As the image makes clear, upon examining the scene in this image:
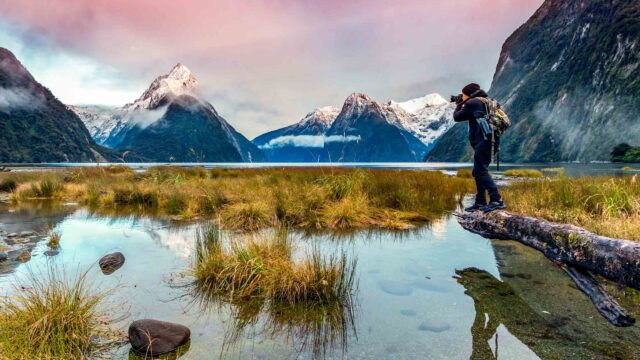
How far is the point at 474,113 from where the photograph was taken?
22.6 ft

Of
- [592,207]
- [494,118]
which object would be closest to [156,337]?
[494,118]

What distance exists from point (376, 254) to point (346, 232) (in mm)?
2187

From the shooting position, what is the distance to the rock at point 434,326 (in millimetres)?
3787

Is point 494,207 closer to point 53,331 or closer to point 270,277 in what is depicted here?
point 270,277

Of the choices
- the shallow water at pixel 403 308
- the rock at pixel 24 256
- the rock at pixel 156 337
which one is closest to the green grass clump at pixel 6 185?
the shallow water at pixel 403 308

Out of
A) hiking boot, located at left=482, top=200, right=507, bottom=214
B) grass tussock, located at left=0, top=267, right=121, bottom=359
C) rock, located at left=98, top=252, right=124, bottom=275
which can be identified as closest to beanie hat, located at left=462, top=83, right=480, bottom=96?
hiking boot, located at left=482, top=200, right=507, bottom=214

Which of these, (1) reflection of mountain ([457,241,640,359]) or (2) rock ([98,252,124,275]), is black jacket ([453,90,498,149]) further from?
(2) rock ([98,252,124,275])

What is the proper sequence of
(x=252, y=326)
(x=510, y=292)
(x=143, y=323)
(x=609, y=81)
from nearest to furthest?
(x=143, y=323), (x=252, y=326), (x=510, y=292), (x=609, y=81)

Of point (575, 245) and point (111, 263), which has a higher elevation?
point (575, 245)

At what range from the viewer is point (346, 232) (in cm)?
907

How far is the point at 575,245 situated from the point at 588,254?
20 centimetres

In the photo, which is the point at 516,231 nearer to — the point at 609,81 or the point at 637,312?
the point at 637,312

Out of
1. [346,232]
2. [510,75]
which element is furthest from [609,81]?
[346,232]

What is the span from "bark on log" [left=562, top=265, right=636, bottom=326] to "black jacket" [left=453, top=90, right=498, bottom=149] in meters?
3.23
